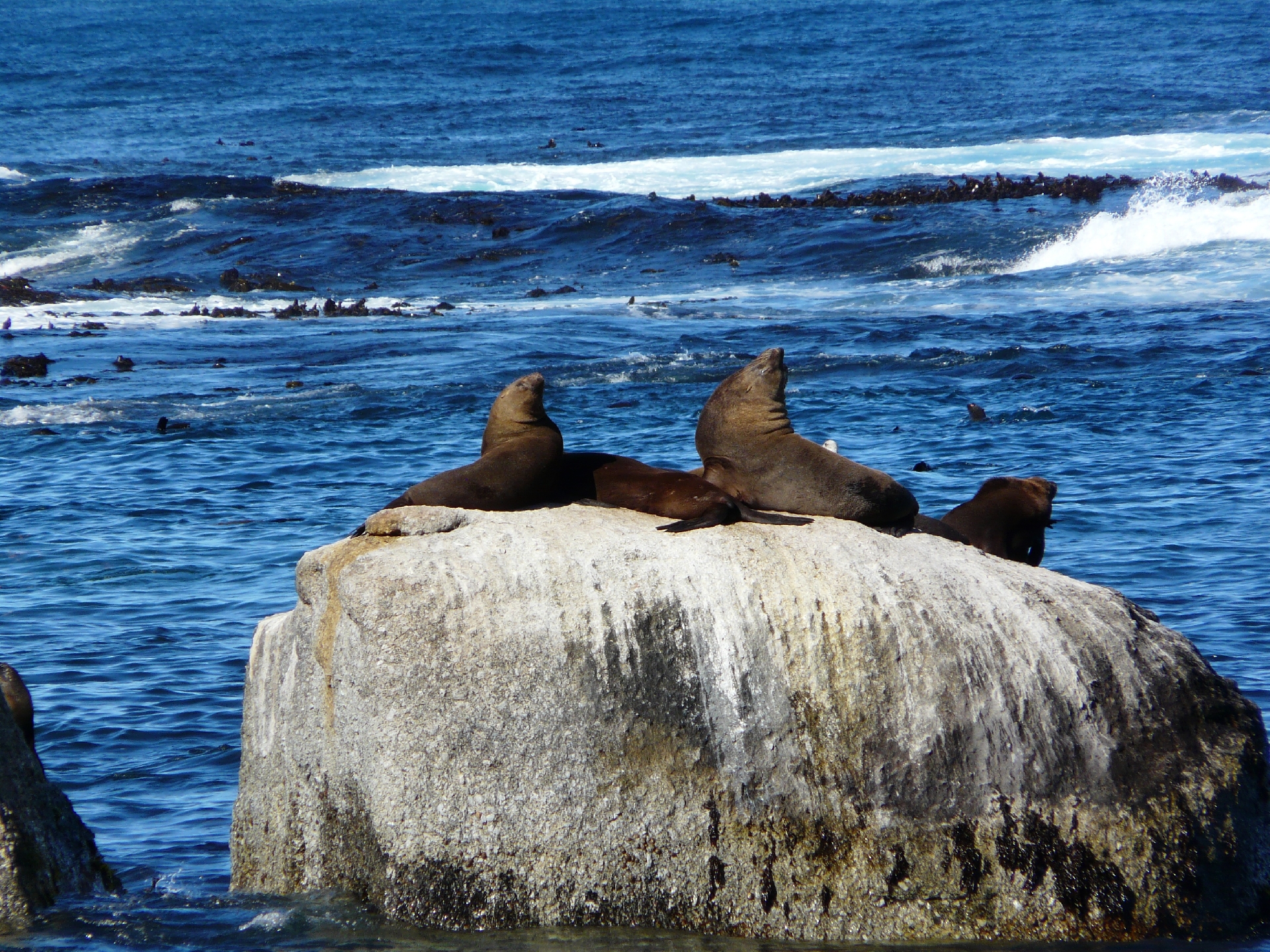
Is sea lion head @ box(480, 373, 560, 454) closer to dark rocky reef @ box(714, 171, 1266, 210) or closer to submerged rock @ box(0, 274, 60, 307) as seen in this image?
submerged rock @ box(0, 274, 60, 307)

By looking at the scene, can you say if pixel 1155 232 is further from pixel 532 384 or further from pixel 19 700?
pixel 19 700

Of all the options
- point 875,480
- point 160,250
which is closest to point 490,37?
point 160,250

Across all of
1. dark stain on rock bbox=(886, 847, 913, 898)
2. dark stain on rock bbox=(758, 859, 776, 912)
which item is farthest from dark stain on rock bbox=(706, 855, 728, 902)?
dark stain on rock bbox=(886, 847, 913, 898)

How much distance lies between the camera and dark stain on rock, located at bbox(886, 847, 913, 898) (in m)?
5.18

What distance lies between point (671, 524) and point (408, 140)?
149 ft

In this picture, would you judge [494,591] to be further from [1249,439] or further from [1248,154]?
[1248,154]

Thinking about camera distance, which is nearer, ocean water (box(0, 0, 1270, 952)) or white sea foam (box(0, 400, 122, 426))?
ocean water (box(0, 0, 1270, 952))

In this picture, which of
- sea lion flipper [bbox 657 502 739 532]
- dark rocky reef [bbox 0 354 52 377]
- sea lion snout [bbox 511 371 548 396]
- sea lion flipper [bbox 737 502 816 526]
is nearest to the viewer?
sea lion flipper [bbox 657 502 739 532]

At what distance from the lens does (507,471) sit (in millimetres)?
6535

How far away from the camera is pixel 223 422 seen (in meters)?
16.2

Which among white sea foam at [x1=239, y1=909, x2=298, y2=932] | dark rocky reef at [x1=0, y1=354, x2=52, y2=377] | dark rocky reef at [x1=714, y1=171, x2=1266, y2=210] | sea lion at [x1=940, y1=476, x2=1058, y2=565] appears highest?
dark rocky reef at [x1=714, y1=171, x2=1266, y2=210]

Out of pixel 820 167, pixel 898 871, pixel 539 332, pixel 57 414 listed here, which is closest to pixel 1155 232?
pixel 539 332

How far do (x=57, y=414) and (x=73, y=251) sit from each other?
53.8 ft

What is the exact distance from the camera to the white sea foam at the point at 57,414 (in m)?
16.3
